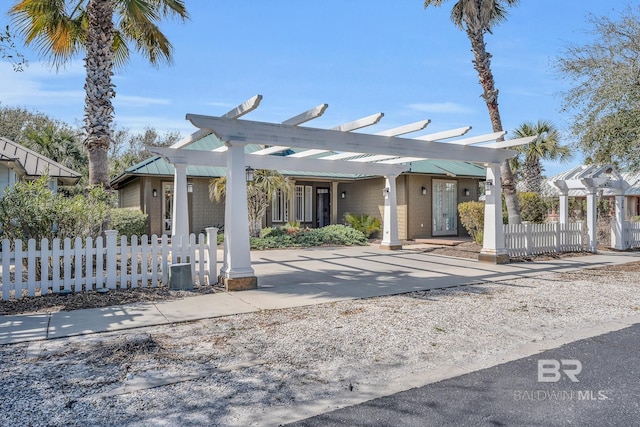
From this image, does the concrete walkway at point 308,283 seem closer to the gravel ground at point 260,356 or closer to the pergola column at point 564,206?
the gravel ground at point 260,356

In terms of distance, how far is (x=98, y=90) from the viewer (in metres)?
9.76

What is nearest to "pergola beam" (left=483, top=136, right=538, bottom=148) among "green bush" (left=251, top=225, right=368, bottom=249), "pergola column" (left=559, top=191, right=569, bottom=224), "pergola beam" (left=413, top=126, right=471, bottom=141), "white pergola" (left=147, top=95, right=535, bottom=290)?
"white pergola" (left=147, top=95, right=535, bottom=290)

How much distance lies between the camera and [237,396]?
3.27m

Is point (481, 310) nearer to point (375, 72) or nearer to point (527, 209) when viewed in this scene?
point (375, 72)

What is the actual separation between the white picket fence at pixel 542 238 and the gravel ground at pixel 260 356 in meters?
5.16

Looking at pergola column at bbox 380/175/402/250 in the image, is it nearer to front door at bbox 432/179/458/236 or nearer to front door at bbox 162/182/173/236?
front door at bbox 432/179/458/236

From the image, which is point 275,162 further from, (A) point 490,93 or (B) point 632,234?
(B) point 632,234

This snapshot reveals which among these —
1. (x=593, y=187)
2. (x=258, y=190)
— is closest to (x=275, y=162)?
(x=258, y=190)

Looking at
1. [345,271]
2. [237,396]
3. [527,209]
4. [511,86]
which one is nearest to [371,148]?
[345,271]

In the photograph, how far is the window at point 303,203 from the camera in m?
19.7

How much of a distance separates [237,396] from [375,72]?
12233 millimetres

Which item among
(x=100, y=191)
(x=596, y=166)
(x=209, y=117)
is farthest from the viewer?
(x=596, y=166)

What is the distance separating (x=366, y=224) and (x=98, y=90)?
11.6 metres

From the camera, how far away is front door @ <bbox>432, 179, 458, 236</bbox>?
1838 cm
